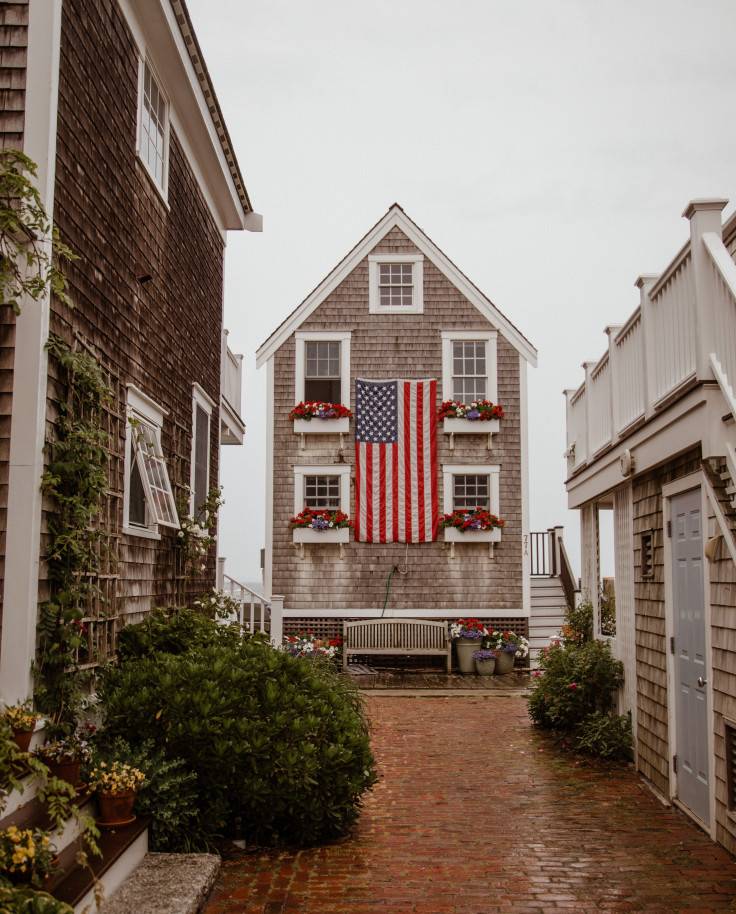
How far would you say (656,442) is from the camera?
7.09m

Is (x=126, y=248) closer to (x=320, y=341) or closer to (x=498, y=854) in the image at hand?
(x=498, y=854)

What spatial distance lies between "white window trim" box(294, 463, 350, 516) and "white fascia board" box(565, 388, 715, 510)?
27.1 feet

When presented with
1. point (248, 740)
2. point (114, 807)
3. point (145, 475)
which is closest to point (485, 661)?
point (145, 475)

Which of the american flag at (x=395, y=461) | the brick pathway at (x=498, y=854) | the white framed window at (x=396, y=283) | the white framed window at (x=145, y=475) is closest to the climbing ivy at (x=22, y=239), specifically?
the white framed window at (x=145, y=475)

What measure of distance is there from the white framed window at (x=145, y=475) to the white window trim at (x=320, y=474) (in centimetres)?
969

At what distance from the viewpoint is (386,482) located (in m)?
18.4

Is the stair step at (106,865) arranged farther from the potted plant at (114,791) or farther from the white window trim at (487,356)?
the white window trim at (487,356)

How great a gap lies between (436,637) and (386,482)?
327 cm

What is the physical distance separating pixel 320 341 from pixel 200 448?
27.6ft

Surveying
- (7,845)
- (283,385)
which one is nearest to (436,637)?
(283,385)

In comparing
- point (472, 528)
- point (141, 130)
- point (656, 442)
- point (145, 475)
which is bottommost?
point (472, 528)

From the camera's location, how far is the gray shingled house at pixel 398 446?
59.6 ft

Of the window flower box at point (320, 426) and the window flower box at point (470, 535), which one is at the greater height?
the window flower box at point (320, 426)

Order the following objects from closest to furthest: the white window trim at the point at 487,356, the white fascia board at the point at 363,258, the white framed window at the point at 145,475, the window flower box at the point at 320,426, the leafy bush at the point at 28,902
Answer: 1. the leafy bush at the point at 28,902
2. the white framed window at the point at 145,475
3. the window flower box at the point at 320,426
4. the white window trim at the point at 487,356
5. the white fascia board at the point at 363,258
